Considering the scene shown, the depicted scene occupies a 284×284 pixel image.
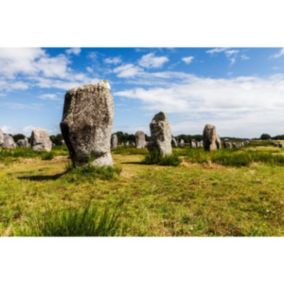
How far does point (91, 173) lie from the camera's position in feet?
33.0

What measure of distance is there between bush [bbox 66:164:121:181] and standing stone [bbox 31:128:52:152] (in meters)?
16.5

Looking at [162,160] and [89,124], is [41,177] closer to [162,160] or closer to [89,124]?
[89,124]

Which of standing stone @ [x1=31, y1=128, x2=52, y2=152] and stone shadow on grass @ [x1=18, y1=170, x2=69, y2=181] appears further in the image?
standing stone @ [x1=31, y1=128, x2=52, y2=152]

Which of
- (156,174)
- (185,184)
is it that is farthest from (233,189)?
(156,174)

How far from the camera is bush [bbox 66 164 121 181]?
384 inches

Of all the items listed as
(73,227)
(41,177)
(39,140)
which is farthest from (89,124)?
(39,140)

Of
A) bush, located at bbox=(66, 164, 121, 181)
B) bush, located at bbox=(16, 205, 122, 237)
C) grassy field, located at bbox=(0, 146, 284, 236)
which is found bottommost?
grassy field, located at bbox=(0, 146, 284, 236)

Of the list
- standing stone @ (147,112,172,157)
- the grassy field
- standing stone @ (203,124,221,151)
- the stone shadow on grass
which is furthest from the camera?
standing stone @ (203,124,221,151)

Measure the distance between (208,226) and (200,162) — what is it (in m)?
9.53

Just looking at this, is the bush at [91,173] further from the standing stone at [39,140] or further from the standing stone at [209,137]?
the standing stone at [39,140]

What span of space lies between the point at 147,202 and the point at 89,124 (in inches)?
163

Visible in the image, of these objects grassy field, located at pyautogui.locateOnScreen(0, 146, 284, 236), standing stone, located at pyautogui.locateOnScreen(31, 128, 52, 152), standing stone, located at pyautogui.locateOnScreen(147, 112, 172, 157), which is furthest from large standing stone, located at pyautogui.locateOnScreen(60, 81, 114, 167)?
standing stone, located at pyautogui.locateOnScreen(31, 128, 52, 152)

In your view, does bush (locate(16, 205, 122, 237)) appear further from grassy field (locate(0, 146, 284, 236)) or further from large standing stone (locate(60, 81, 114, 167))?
large standing stone (locate(60, 81, 114, 167))

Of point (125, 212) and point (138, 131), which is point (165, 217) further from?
point (138, 131)
